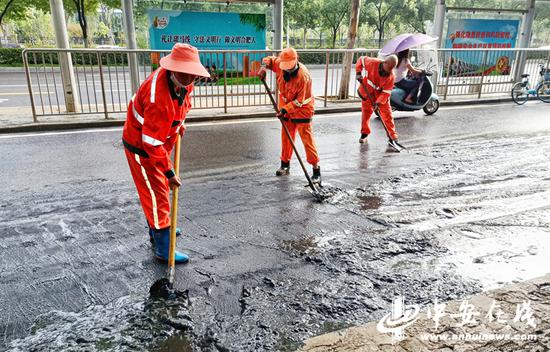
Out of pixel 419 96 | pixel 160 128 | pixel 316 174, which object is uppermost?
pixel 160 128

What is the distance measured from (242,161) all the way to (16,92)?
10.8m

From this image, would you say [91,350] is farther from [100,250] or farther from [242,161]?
[242,161]

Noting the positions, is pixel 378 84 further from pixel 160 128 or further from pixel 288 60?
pixel 160 128

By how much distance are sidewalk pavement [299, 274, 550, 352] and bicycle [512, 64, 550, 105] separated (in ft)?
36.0

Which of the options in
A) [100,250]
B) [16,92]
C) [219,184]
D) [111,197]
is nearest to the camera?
[100,250]

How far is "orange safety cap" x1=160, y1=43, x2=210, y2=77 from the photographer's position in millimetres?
3043

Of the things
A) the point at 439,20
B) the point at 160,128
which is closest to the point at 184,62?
the point at 160,128

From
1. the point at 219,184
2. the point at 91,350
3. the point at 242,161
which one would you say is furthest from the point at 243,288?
the point at 242,161

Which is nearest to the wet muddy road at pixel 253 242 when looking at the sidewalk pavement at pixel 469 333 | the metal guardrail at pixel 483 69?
the sidewalk pavement at pixel 469 333

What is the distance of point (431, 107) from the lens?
10.2 m

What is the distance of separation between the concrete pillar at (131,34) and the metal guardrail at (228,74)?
0.17 meters

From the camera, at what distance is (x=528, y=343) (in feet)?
7.88

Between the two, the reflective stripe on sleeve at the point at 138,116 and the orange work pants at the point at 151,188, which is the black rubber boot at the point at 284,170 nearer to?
the orange work pants at the point at 151,188

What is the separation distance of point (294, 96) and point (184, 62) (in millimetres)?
2259
